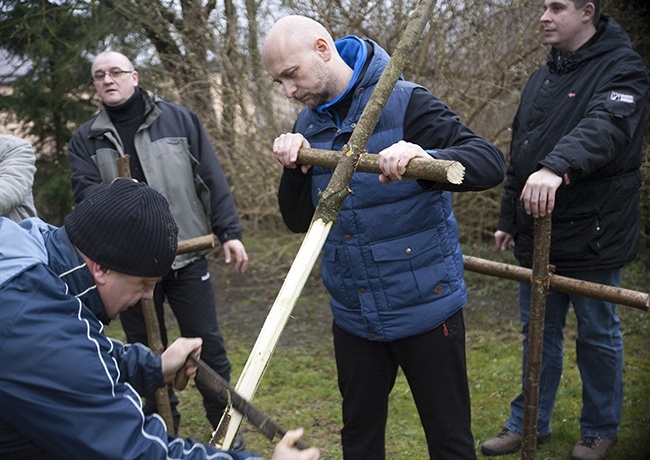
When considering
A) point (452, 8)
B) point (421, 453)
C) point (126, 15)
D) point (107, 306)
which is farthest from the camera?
point (126, 15)

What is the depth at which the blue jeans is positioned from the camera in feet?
11.2

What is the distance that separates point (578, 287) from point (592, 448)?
1076 millimetres

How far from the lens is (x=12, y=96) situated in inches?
307

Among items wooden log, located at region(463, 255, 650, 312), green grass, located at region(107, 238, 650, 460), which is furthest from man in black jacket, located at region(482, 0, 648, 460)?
green grass, located at region(107, 238, 650, 460)

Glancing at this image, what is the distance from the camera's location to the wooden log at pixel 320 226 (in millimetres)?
2113

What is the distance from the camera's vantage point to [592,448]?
3555 mm

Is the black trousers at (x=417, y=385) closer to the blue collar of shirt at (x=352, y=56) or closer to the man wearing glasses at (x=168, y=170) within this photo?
the blue collar of shirt at (x=352, y=56)

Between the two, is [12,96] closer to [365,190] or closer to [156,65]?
[156,65]

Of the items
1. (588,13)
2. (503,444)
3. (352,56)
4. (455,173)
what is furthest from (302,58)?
(503,444)

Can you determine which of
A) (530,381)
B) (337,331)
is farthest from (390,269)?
(530,381)

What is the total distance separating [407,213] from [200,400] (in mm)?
2961

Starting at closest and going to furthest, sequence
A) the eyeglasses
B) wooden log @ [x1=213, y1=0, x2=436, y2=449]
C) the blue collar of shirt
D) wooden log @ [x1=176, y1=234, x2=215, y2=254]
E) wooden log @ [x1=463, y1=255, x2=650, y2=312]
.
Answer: wooden log @ [x1=213, y1=0, x2=436, y2=449], the blue collar of shirt, wooden log @ [x1=463, y1=255, x2=650, y2=312], wooden log @ [x1=176, y1=234, x2=215, y2=254], the eyeglasses

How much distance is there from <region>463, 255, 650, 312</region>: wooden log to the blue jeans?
422mm

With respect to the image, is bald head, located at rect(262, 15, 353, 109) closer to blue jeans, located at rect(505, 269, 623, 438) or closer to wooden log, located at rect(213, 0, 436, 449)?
wooden log, located at rect(213, 0, 436, 449)
